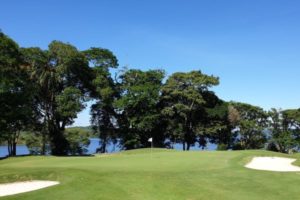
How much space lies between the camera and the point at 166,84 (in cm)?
5247

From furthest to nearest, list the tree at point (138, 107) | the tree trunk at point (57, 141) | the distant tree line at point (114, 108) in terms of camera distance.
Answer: the tree at point (138, 107)
the tree trunk at point (57, 141)
the distant tree line at point (114, 108)

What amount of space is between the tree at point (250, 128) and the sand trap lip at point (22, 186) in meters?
43.8

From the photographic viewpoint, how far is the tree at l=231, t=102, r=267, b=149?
56412 mm

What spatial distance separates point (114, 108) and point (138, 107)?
3.03 metres

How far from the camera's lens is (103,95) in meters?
46.0

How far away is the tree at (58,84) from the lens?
42406 mm

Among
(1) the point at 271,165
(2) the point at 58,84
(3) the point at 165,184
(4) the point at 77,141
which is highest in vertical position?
(2) the point at 58,84

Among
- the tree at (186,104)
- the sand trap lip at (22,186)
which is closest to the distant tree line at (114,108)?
the tree at (186,104)

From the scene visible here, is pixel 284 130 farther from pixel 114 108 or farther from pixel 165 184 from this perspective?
pixel 165 184

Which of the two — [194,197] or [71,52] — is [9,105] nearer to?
[71,52]

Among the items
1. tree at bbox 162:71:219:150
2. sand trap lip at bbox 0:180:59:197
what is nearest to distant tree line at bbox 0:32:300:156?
tree at bbox 162:71:219:150

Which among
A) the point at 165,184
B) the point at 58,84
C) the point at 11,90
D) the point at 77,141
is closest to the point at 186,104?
the point at 77,141

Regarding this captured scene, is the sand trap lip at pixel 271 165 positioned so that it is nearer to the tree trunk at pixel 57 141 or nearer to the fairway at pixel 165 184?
the fairway at pixel 165 184

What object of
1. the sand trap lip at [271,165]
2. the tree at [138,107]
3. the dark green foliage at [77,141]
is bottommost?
the sand trap lip at [271,165]
